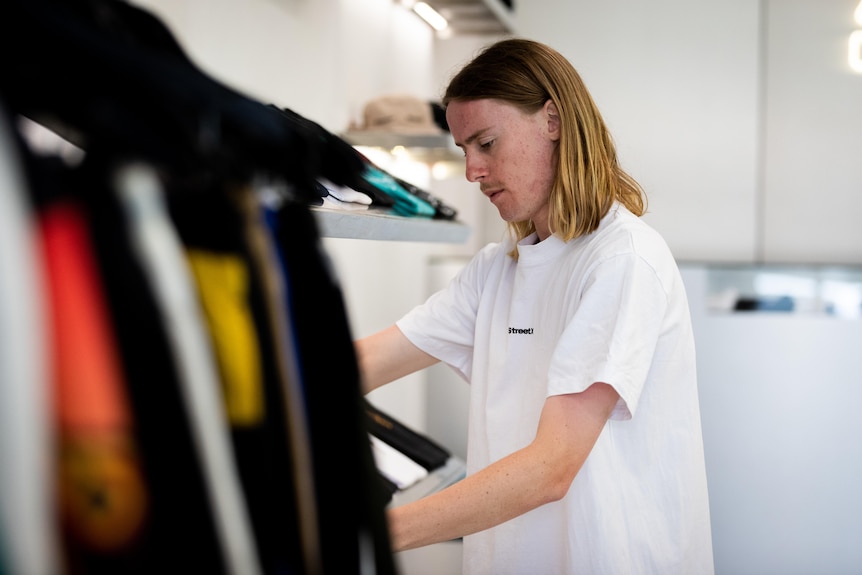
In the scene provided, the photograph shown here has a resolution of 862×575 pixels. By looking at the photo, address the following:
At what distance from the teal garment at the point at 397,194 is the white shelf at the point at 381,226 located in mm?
23

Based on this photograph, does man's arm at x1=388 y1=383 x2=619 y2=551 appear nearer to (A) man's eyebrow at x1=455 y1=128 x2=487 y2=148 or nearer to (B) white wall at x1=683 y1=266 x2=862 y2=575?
(A) man's eyebrow at x1=455 y1=128 x2=487 y2=148

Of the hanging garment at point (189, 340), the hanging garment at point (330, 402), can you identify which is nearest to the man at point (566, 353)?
the hanging garment at point (330, 402)

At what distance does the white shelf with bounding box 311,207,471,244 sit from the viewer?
98 centimetres

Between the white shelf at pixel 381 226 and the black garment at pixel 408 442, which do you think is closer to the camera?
the white shelf at pixel 381 226

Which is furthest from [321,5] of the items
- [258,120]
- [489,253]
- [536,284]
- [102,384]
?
[102,384]

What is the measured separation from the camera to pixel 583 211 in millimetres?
1404

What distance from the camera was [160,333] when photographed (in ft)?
1.41

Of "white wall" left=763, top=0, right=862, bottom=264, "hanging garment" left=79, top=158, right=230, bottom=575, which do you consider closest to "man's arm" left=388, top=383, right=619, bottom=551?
"hanging garment" left=79, top=158, right=230, bottom=575

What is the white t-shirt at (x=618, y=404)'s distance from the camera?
1.22m

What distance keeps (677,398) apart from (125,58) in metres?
1.09

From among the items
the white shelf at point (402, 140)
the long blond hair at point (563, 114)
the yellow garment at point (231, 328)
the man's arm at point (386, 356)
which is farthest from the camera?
the white shelf at point (402, 140)

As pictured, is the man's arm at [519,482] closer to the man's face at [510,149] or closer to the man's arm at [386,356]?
the man's face at [510,149]

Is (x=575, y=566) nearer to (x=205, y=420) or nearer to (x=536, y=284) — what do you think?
(x=536, y=284)

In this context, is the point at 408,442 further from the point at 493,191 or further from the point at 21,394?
the point at 21,394
